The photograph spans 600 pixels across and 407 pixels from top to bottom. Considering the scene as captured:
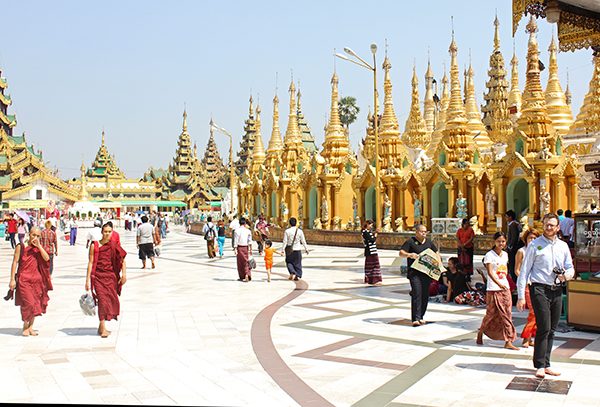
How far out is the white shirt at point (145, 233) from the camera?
2033 cm

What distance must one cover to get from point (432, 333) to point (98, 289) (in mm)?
4747

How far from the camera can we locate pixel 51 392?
22.5 ft

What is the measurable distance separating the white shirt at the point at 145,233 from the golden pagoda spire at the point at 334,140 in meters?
18.8

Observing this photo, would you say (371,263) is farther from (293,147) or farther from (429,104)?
(429,104)

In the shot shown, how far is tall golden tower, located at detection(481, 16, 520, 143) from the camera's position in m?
46.8

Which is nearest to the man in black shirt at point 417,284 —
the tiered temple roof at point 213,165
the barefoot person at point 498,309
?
the barefoot person at point 498,309

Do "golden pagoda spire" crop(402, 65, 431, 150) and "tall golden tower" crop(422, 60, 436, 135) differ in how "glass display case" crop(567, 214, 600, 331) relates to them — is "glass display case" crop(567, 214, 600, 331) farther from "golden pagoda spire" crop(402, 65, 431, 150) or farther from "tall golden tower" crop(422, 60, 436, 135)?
"tall golden tower" crop(422, 60, 436, 135)

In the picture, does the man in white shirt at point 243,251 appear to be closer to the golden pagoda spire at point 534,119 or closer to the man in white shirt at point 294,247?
the man in white shirt at point 294,247

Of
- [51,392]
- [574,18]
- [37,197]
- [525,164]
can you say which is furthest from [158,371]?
[37,197]

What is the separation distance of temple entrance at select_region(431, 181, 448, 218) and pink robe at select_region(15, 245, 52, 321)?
22.5 metres

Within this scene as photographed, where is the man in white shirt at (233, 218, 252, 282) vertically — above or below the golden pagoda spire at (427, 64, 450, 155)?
below

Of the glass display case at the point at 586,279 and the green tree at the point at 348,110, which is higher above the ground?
the green tree at the point at 348,110

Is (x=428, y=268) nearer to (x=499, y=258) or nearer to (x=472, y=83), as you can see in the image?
(x=499, y=258)

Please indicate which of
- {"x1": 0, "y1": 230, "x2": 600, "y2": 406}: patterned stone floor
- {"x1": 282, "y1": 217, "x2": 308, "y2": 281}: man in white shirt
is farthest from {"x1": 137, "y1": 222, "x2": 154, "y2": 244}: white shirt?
{"x1": 0, "y1": 230, "x2": 600, "y2": 406}: patterned stone floor
